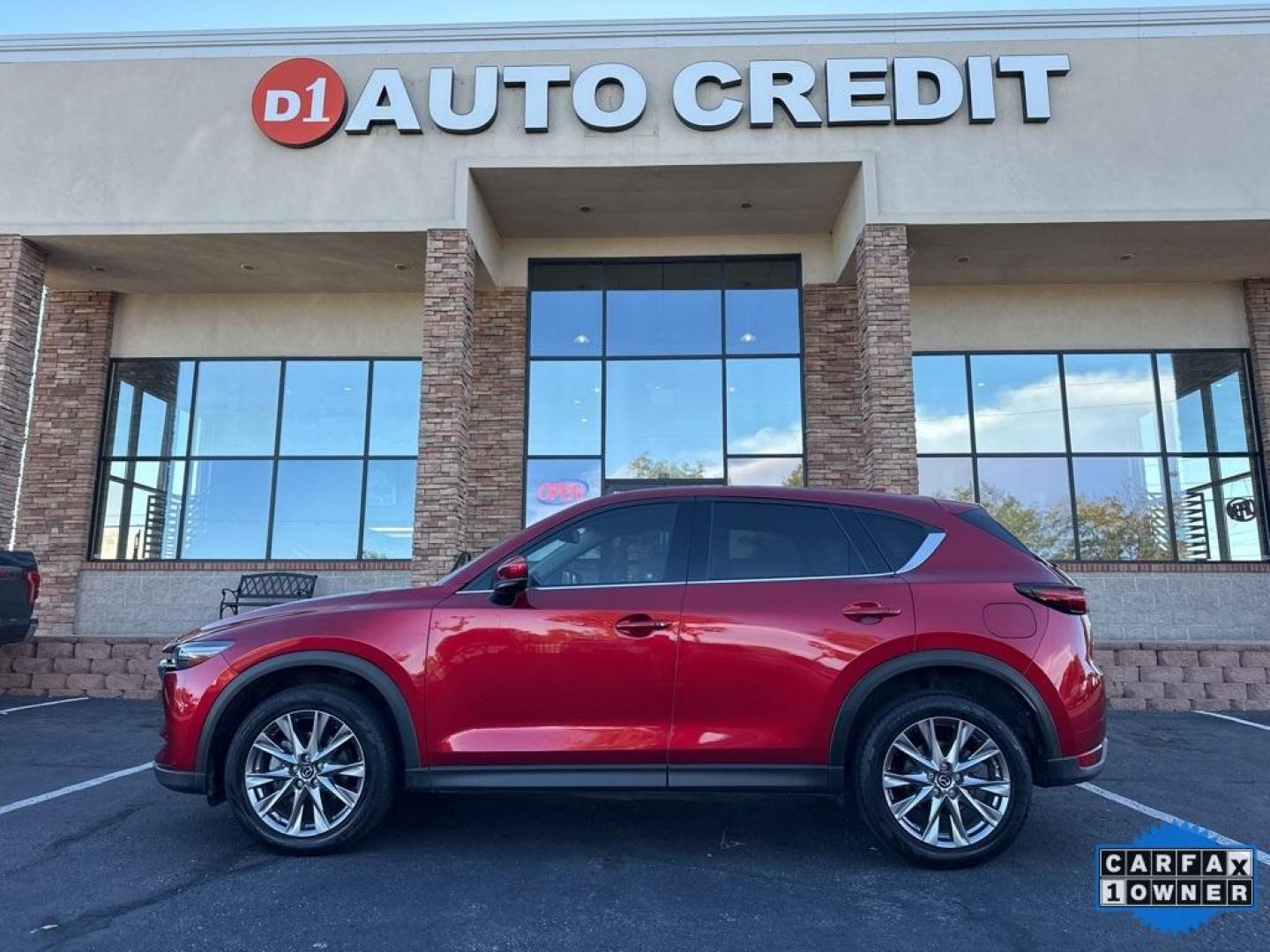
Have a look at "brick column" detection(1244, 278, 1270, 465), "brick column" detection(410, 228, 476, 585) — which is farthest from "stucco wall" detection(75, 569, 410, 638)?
"brick column" detection(1244, 278, 1270, 465)

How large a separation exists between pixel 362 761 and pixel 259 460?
426 inches

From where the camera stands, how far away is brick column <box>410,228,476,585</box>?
33.6 feet

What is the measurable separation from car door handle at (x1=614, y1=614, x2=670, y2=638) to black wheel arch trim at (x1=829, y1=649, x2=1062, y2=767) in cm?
90

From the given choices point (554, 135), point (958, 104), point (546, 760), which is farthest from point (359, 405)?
point (546, 760)

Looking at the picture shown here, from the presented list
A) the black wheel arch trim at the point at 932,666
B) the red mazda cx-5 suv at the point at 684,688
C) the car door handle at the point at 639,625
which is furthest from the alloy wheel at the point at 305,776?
the black wheel arch trim at the point at 932,666

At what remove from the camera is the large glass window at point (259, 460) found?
13.1 meters

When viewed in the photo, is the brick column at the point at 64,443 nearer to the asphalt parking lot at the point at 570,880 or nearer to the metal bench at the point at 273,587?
the metal bench at the point at 273,587

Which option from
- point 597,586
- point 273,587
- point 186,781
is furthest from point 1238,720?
point 273,587

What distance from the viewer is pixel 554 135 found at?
1099 centimetres

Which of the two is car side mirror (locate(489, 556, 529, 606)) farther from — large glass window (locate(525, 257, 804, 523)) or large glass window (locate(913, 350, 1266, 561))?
large glass window (locate(913, 350, 1266, 561))

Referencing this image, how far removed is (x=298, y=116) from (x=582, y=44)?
3.99m

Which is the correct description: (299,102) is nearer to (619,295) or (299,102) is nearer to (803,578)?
(619,295)

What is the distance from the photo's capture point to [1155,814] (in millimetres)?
4629

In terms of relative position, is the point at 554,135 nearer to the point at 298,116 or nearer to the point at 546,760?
the point at 298,116
